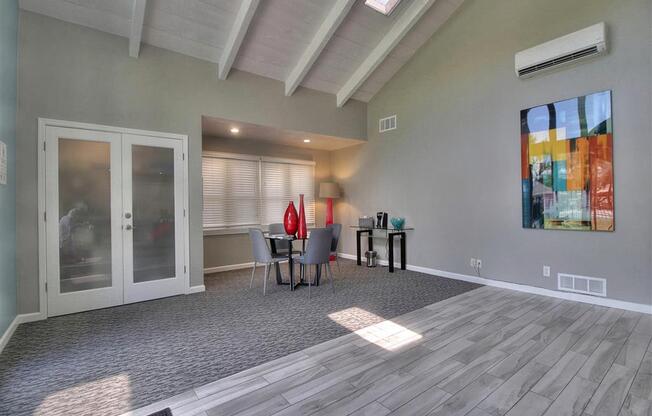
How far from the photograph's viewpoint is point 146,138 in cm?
397

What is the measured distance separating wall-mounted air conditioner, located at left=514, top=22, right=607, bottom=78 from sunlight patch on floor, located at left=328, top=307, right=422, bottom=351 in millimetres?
3593

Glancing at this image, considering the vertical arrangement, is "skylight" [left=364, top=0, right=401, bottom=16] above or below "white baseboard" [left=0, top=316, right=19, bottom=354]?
above

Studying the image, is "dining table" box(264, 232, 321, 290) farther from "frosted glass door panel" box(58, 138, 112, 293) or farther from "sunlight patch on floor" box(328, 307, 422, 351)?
"frosted glass door panel" box(58, 138, 112, 293)

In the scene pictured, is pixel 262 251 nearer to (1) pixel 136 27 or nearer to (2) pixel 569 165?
(1) pixel 136 27

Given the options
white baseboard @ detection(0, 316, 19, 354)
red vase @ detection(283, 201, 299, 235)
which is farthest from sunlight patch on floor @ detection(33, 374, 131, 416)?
red vase @ detection(283, 201, 299, 235)

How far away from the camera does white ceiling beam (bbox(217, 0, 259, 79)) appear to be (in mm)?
3674

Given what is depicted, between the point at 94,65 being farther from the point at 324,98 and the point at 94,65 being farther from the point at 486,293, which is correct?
the point at 486,293

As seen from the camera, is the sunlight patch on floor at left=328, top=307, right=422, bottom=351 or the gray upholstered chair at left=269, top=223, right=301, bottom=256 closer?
the sunlight patch on floor at left=328, top=307, right=422, bottom=351

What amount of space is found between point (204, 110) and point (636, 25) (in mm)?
5192

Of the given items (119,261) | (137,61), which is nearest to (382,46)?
(137,61)

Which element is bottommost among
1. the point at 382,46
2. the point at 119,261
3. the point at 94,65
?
the point at 119,261

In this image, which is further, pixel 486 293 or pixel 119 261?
pixel 486 293

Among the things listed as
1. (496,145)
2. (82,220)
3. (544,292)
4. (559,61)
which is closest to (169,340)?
(82,220)

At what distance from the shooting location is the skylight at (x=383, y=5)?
4332 millimetres
